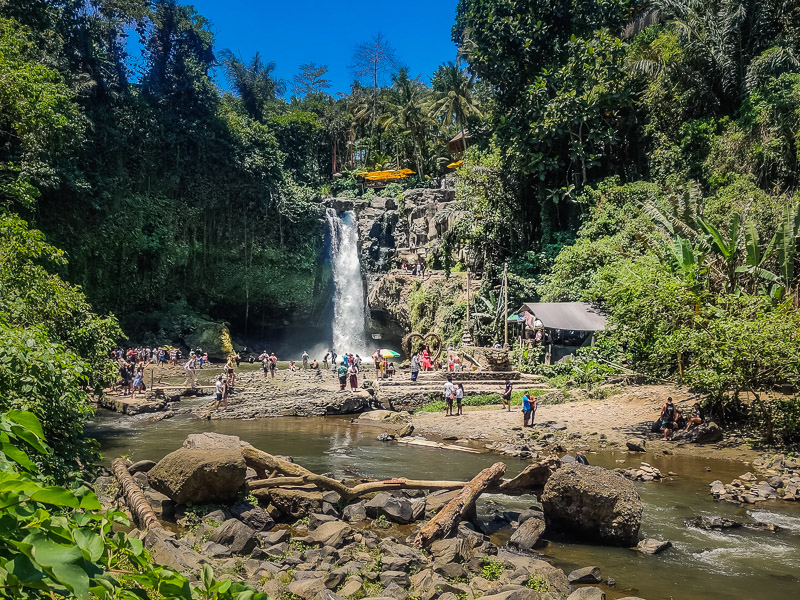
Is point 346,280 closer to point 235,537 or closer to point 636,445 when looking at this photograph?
point 636,445

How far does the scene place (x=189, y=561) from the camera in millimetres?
6977

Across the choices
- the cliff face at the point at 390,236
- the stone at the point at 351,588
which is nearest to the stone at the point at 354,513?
the stone at the point at 351,588

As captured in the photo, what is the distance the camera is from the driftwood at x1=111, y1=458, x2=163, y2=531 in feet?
26.7

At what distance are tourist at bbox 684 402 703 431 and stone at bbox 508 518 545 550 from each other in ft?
30.3

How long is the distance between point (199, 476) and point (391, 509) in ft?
11.4

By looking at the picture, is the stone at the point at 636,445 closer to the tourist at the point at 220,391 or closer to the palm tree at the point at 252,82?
the tourist at the point at 220,391

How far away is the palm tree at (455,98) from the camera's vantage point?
4969 centimetres

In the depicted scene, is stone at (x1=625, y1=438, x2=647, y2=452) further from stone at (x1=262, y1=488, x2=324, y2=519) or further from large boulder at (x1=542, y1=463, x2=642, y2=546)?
stone at (x1=262, y1=488, x2=324, y2=519)

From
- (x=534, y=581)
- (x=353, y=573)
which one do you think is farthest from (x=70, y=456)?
(x=534, y=581)

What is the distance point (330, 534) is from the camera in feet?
30.2

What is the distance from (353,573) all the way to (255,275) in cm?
3971

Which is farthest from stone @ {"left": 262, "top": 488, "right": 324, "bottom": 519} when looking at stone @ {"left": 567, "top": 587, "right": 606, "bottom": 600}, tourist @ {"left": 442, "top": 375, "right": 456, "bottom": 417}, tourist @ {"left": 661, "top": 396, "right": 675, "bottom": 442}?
tourist @ {"left": 661, "top": 396, "right": 675, "bottom": 442}

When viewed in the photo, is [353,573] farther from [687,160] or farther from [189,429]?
[687,160]

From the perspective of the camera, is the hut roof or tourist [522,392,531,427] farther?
the hut roof
